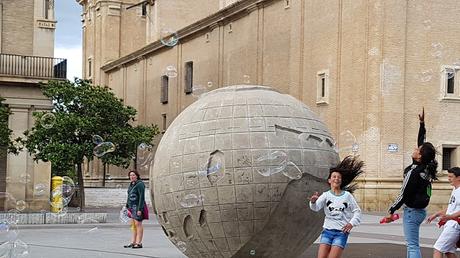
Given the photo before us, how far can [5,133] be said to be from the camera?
86.4 feet

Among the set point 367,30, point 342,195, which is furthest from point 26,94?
point 342,195

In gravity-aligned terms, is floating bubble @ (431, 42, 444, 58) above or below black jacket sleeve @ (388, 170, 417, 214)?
above

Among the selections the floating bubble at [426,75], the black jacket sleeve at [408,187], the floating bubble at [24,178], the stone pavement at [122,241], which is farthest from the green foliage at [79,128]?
the black jacket sleeve at [408,187]

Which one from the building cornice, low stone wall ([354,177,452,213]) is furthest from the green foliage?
the building cornice

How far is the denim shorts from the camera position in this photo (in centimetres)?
910

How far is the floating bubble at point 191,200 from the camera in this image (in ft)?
34.5

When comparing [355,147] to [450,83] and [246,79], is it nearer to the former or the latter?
[450,83]

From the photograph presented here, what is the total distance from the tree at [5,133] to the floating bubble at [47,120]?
1.19 meters

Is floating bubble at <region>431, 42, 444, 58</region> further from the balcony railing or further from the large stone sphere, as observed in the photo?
the large stone sphere

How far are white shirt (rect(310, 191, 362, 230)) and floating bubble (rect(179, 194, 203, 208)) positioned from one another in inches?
74.9

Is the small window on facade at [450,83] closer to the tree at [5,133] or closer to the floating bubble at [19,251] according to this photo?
the tree at [5,133]

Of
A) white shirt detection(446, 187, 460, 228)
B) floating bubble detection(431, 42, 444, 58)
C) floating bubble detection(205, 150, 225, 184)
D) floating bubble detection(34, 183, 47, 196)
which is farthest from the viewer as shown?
floating bubble detection(431, 42, 444, 58)

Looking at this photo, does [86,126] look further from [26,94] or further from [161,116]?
[161,116]

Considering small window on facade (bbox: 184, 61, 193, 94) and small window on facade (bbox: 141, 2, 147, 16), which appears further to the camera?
small window on facade (bbox: 141, 2, 147, 16)
